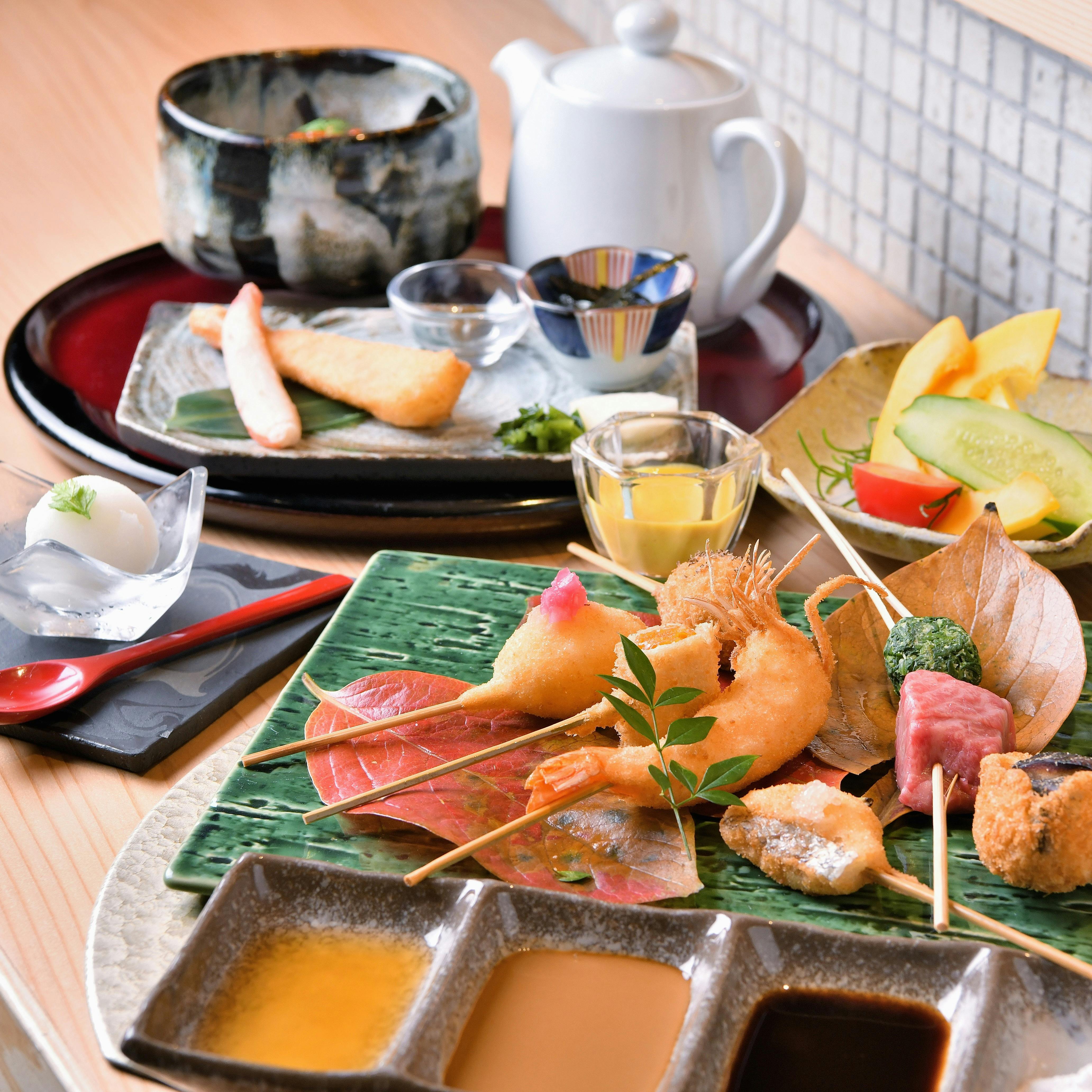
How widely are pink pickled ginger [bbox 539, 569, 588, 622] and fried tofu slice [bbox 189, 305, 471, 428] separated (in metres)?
0.45

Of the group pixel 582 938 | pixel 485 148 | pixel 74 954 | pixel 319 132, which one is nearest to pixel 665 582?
pixel 582 938

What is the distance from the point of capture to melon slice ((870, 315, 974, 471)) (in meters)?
1.30

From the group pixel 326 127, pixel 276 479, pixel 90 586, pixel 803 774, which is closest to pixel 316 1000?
pixel 803 774

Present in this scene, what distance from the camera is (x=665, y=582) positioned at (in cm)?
112

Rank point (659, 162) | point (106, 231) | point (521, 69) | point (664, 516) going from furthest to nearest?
point (106, 231), point (521, 69), point (659, 162), point (664, 516)

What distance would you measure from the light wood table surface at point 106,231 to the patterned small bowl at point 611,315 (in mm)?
227

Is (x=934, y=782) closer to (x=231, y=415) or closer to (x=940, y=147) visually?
(x=231, y=415)

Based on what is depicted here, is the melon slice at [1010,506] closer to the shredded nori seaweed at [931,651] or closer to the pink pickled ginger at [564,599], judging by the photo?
the shredded nori seaweed at [931,651]

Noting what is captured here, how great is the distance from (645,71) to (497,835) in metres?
1.07

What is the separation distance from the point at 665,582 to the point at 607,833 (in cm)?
33

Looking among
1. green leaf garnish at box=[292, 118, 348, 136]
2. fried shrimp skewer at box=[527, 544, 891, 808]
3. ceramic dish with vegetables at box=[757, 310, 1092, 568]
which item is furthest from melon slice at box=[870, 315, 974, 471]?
green leaf garnish at box=[292, 118, 348, 136]

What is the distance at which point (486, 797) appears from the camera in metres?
0.86

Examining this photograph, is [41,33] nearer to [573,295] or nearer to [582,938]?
[573,295]

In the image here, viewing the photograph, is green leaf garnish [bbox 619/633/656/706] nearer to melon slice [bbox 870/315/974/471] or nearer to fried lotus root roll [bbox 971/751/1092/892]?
fried lotus root roll [bbox 971/751/1092/892]
